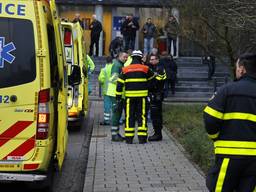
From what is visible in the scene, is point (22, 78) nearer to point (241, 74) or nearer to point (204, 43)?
point (241, 74)

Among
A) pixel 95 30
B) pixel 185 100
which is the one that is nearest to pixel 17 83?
pixel 185 100

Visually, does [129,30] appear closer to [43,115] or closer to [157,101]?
[157,101]

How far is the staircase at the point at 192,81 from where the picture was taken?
24.0 m

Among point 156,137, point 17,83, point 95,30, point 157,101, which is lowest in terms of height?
point 156,137

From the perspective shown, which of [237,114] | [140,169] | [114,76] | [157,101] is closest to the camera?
[237,114]

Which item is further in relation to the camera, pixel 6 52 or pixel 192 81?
pixel 192 81

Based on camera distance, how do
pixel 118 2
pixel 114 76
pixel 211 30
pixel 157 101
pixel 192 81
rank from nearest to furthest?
pixel 157 101, pixel 114 76, pixel 211 30, pixel 192 81, pixel 118 2

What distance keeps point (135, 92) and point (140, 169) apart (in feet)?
8.98

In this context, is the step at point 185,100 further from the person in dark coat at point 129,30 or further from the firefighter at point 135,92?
the firefighter at point 135,92

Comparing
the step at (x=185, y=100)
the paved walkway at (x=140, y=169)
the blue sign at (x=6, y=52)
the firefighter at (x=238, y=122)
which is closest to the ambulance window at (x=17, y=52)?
the blue sign at (x=6, y=52)

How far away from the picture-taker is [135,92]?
11.7m

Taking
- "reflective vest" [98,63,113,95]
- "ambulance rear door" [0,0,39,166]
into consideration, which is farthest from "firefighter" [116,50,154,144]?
"ambulance rear door" [0,0,39,166]

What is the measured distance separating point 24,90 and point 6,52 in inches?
18.6

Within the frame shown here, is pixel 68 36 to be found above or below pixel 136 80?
above
